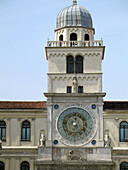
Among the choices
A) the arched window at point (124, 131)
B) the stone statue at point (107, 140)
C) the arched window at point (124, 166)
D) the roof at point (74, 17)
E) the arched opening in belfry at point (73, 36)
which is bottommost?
the arched window at point (124, 166)

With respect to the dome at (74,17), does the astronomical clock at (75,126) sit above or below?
below

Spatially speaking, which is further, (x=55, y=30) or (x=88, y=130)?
(x=55, y=30)

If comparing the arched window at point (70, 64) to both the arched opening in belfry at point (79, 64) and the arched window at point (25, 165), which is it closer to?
the arched opening in belfry at point (79, 64)

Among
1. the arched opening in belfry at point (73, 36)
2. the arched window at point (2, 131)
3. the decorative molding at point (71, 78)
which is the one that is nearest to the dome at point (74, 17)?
the arched opening in belfry at point (73, 36)

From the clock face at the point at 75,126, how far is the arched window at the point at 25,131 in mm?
3137

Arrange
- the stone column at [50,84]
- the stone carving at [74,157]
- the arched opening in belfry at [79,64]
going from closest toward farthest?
the stone carving at [74,157]
the stone column at [50,84]
the arched opening in belfry at [79,64]

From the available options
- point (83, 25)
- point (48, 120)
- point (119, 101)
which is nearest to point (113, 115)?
point (119, 101)

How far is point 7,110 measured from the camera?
144ft

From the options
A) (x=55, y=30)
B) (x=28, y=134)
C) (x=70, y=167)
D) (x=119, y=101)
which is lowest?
(x=70, y=167)

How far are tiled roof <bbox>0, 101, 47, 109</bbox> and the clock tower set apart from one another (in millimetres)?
2397

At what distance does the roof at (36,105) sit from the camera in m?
44.2

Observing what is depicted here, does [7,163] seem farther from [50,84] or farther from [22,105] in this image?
[50,84]

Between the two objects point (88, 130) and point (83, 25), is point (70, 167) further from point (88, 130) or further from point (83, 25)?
point (83, 25)

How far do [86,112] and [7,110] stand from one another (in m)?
7.47
